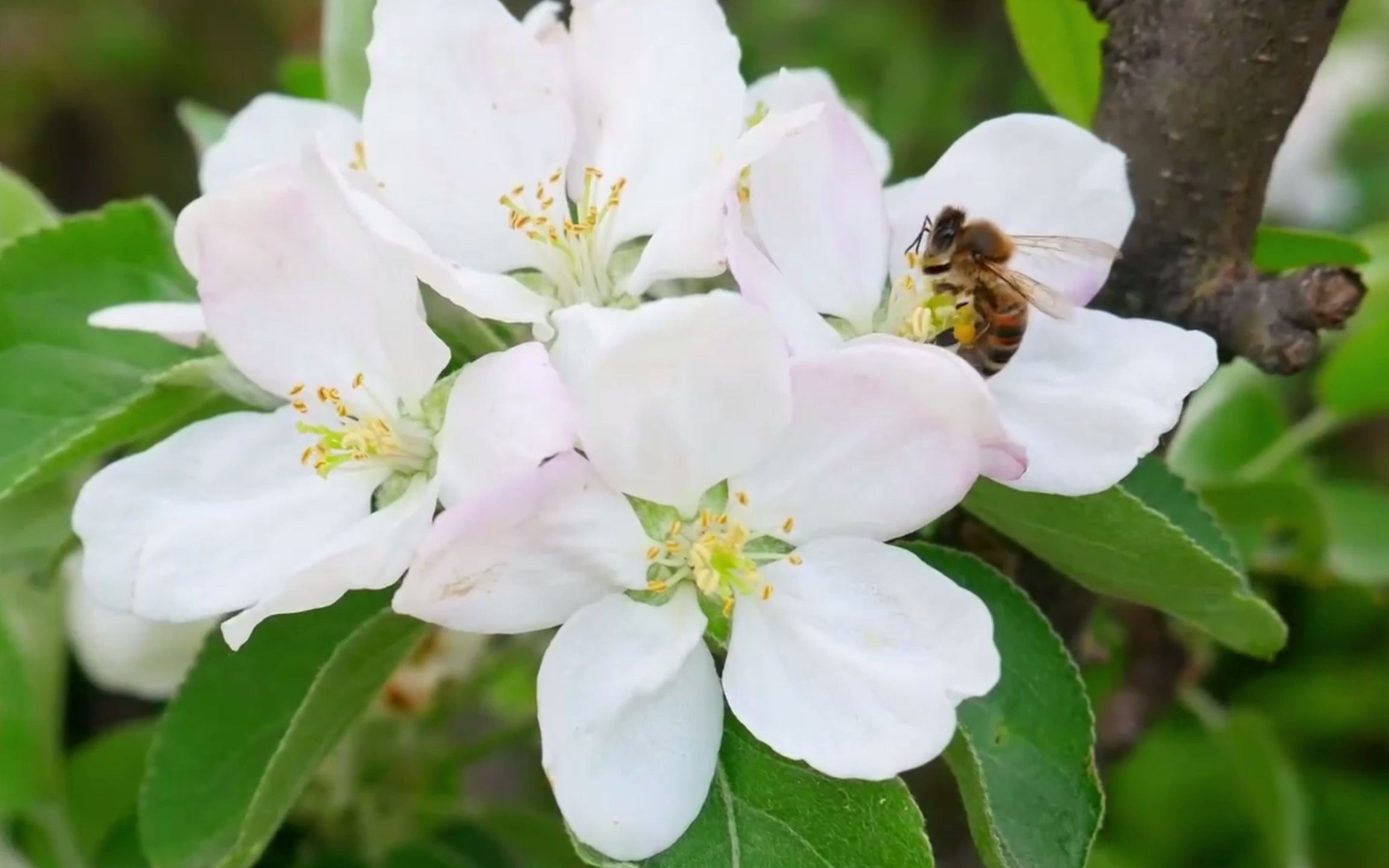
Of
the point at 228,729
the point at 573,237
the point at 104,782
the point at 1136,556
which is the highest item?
the point at 573,237

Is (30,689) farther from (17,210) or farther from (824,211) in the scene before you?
(824,211)

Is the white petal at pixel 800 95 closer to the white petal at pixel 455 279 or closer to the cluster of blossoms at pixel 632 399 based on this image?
the cluster of blossoms at pixel 632 399

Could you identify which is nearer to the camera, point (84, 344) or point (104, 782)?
point (84, 344)

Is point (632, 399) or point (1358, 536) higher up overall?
point (632, 399)

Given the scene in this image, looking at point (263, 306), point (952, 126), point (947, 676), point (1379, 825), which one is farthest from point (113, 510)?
point (952, 126)

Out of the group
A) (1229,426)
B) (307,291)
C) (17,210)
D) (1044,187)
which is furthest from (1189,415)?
(17,210)

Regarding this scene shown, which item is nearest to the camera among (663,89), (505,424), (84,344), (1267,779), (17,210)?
(505,424)

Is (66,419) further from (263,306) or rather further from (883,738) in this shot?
(883,738)

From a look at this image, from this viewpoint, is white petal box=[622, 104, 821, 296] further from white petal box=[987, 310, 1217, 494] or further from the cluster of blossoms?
white petal box=[987, 310, 1217, 494]
